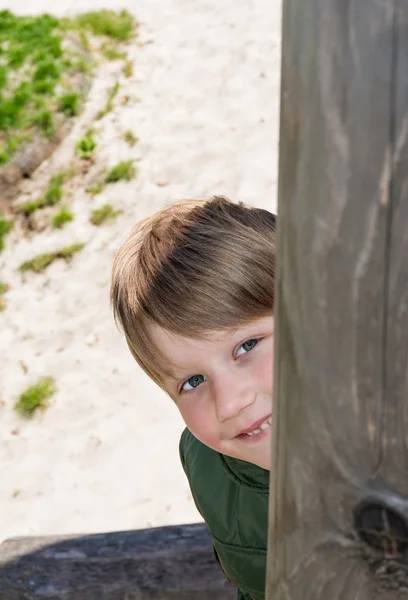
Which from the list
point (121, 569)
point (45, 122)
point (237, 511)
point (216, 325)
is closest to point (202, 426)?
point (216, 325)

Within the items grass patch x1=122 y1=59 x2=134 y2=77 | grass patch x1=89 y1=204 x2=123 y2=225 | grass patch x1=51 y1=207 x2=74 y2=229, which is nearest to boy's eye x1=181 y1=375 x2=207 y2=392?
grass patch x1=89 y1=204 x2=123 y2=225

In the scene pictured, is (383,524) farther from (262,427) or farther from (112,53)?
(112,53)

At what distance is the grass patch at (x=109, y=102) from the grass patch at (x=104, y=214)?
1.08 metres

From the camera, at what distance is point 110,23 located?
21.9 ft

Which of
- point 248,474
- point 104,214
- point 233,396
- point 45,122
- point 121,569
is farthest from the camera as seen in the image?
point 45,122

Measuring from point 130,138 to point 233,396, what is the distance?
4572 mm

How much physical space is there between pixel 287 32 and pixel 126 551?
5.55 ft

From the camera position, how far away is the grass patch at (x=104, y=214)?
5180 millimetres

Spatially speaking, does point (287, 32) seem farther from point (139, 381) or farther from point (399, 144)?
point (139, 381)

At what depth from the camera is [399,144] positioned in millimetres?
566

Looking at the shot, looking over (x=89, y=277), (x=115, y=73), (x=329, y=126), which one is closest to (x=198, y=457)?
(x=329, y=126)

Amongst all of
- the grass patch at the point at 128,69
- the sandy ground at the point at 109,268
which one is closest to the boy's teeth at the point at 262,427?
the sandy ground at the point at 109,268

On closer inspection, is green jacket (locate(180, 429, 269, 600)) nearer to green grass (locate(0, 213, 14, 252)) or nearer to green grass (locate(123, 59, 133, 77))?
green grass (locate(0, 213, 14, 252))

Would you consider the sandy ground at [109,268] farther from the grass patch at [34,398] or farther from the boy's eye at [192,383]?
the boy's eye at [192,383]
